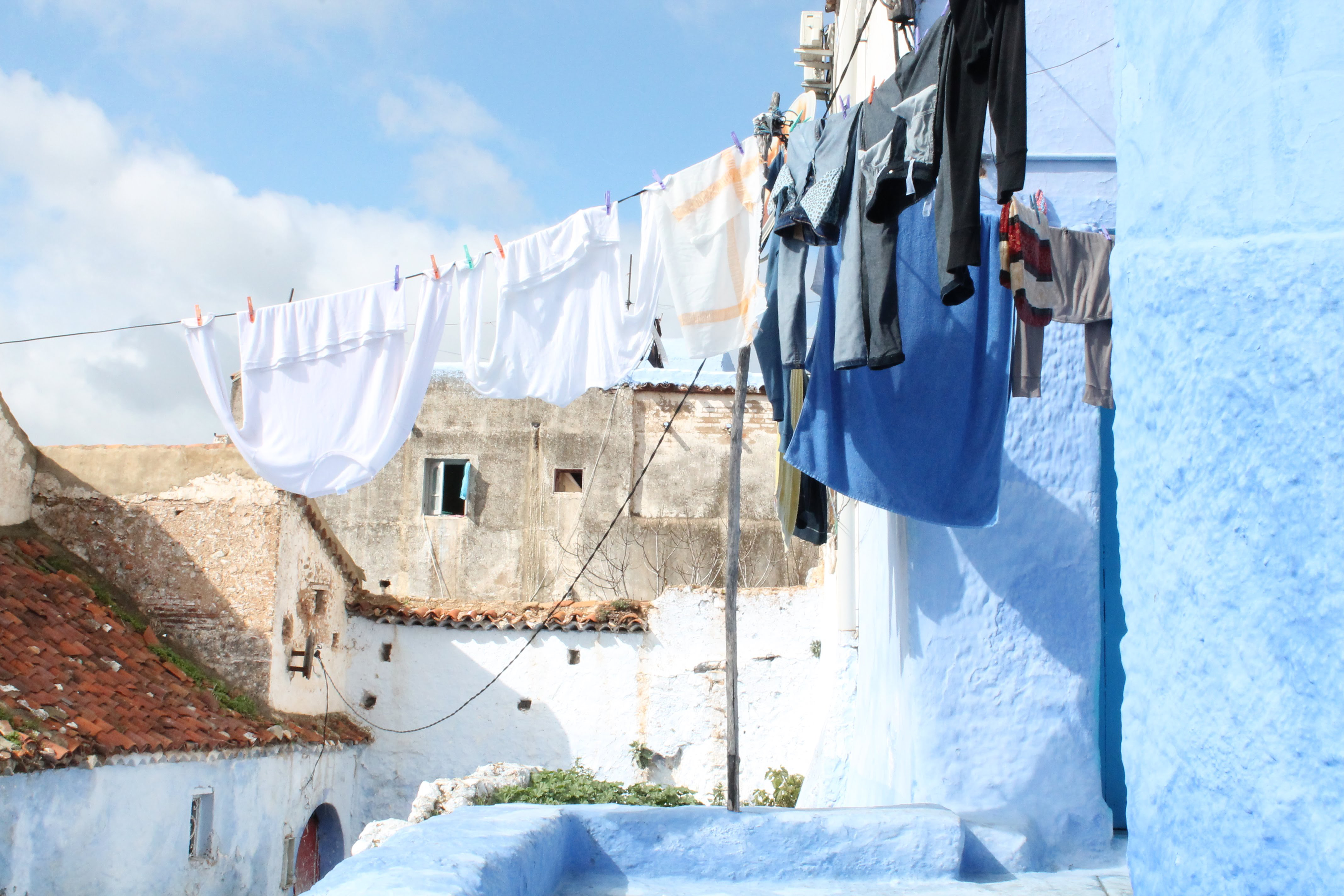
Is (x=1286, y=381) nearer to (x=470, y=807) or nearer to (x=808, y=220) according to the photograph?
(x=808, y=220)

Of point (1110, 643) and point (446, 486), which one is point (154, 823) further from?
point (446, 486)

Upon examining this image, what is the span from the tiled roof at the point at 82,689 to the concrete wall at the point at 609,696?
182cm

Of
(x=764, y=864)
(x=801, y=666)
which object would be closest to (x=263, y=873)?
(x=801, y=666)

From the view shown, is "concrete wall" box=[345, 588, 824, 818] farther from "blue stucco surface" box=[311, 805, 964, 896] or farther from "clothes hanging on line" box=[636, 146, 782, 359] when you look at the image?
"blue stucco surface" box=[311, 805, 964, 896]

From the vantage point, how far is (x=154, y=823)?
10.4 meters

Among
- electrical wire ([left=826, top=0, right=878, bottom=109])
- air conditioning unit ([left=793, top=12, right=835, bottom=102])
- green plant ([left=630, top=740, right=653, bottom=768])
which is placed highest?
air conditioning unit ([left=793, top=12, right=835, bottom=102])

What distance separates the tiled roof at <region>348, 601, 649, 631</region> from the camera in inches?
585

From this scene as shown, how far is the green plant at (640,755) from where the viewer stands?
47.7 feet

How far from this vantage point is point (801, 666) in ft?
47.9

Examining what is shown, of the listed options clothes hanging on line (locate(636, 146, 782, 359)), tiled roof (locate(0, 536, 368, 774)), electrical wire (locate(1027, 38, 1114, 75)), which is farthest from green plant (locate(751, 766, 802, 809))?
electrical wire (locate(1027, 38, 1114, 75))

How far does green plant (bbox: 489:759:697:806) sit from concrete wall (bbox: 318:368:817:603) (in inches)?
330

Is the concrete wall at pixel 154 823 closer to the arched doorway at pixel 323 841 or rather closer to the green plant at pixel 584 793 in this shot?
the arched doorway at pixel 323 841

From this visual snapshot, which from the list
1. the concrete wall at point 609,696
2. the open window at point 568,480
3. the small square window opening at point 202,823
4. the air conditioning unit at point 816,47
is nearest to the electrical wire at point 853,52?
the air conditioning unit at point 816,47

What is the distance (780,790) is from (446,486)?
988 cm
